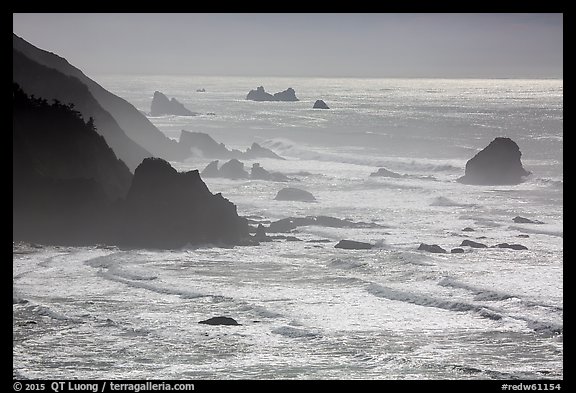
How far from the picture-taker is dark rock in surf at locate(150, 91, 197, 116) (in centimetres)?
12650

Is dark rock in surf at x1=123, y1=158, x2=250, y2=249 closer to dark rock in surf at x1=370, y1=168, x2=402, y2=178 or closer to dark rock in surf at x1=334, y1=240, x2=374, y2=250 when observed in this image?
dark rock in surf at x1=334, y1=240, x2=374, y2=250

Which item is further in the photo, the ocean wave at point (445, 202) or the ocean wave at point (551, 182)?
the ocean wave at point (551, 182)

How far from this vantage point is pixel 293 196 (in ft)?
236

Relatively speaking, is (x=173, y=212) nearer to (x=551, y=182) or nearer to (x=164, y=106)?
(x=551, y=182)

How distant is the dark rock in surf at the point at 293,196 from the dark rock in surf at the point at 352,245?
19.2 m

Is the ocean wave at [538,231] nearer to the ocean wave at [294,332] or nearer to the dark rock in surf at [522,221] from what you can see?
the dark rock in surf at [522,221]

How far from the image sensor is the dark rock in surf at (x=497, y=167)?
91.2m

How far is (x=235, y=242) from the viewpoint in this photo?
49.4m

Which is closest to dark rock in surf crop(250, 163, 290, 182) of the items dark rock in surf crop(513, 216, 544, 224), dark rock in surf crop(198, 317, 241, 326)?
dark rock in surf crop(513, 216, 544, 224)

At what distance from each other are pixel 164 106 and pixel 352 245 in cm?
8315

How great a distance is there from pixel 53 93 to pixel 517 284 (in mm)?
39638

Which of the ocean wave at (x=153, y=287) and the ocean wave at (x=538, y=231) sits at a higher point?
the ocean wave at (x=153, y=287)

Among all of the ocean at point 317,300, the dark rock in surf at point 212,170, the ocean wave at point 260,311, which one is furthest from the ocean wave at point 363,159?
the ocean wave at point 260,311
